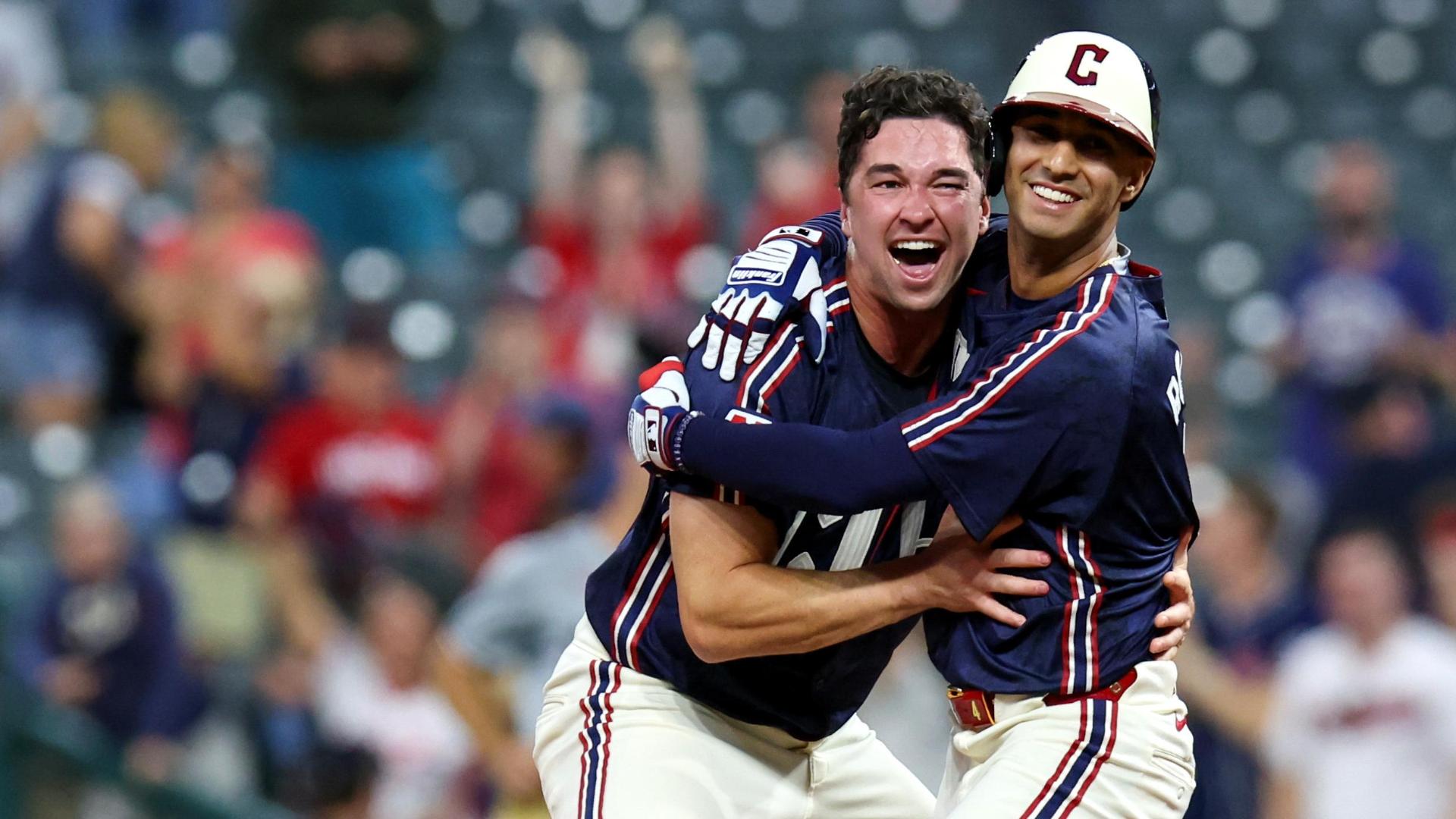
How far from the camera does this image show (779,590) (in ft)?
11.2

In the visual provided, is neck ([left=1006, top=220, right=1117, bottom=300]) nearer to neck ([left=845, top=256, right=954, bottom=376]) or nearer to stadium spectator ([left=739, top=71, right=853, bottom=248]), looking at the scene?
neck ([left=845, top=256, right=954, bottom=376])

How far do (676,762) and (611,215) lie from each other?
5285 millimetres

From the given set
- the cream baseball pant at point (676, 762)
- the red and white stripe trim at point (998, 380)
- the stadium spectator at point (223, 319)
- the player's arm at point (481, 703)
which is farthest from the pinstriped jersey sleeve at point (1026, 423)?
the stadium spectator at point (223, 319)

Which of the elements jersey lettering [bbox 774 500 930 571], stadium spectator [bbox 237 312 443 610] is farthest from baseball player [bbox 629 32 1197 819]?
stadium spectator [bbox 237 312 443 610]

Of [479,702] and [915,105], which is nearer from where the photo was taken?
[915,105]

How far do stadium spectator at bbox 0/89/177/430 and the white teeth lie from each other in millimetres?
5553

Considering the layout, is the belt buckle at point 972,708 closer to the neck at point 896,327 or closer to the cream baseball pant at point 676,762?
the cream baseball pant at point 676,762

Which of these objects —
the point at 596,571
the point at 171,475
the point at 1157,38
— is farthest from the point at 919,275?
the point at 1157,38

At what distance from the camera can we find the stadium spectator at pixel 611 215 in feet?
26.6

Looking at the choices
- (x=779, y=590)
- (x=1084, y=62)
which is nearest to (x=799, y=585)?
(x=779, y=590)

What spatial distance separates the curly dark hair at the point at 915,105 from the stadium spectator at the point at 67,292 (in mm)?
5246

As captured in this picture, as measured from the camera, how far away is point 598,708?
3.73 meters

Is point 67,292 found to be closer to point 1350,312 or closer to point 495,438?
point 495,438

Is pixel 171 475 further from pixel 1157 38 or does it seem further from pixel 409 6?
pixel 1157 38
